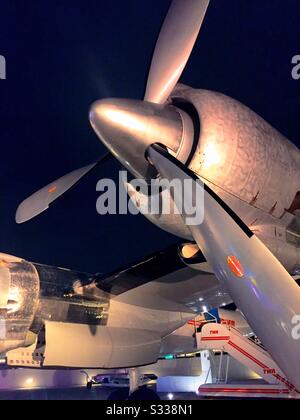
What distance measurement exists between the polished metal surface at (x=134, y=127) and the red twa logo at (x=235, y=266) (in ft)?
5.46

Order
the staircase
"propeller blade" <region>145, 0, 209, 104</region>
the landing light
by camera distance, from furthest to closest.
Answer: the staircase
the landing light
"propeller blade" <region>145, 0, 209, 104</region>

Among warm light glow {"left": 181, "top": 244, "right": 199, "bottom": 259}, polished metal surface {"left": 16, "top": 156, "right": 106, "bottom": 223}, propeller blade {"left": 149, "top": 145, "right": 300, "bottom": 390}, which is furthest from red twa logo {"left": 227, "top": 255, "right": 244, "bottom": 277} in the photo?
polished metal surface {"left": 16, "top": 156, "right": 106, "bottom": 223}

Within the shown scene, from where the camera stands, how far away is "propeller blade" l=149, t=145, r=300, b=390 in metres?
4.04

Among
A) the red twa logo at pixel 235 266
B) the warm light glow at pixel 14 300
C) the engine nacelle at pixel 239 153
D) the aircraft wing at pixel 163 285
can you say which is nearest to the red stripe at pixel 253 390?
the aircraft wing at pixel 163 285

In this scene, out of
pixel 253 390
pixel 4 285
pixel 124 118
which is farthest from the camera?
pixel 253 390

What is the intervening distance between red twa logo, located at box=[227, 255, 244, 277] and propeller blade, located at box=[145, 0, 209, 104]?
2.39 metres

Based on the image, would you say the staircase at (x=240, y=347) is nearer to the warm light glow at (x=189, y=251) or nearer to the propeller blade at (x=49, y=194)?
the warm light glow at (x=189, y=251)

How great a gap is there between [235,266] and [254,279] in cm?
24

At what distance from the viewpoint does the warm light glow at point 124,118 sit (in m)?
4.96

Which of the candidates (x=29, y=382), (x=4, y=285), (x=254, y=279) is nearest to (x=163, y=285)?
(x=4, y=285)

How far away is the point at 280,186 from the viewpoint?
5.47 metres

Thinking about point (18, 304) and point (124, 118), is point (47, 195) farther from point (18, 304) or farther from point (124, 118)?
point (124, 118)

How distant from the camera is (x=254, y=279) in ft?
13.8

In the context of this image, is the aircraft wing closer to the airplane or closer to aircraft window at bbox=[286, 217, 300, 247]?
the airplane
